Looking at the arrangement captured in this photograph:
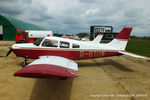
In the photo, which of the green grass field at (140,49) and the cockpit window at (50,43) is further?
the green grass field at (140,49)

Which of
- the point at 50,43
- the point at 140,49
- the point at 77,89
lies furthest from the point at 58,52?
the point at 140,49

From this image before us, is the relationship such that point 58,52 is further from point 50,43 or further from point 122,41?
point 122,41

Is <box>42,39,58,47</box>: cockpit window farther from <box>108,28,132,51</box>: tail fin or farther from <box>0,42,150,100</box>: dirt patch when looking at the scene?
<box>108,28,132,51</box>: tail fin

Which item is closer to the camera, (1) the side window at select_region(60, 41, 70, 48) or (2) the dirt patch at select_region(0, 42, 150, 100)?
(2) the dirt patch at select_region(0, 42, 150, 100)

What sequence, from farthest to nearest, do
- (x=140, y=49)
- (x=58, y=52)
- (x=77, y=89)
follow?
(x=140, y=49), (x=58, y=52), (x=77, y=89)

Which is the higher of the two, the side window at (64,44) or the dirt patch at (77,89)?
the side window at (64,44)

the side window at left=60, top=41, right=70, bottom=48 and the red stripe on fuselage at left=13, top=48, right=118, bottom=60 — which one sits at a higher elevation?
the side window at left=60, top=41, right=70, bottom=48

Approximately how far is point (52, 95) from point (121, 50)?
5539 millimetres

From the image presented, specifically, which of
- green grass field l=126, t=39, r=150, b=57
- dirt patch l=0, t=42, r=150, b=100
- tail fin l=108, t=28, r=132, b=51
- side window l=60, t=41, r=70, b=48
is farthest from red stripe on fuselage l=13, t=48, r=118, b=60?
green grass field l=126, t=39, r=150, b=57

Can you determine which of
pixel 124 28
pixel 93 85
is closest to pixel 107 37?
pixel 124 28

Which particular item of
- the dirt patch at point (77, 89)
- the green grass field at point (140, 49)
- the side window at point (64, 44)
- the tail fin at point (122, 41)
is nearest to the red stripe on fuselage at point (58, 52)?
the side window at point (64, 44)

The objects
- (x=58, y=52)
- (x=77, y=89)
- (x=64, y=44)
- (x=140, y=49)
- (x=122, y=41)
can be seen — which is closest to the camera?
(x=77, y=89)

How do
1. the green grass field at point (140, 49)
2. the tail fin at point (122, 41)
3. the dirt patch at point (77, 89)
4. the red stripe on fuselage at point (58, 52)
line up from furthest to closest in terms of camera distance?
the green grass field at point (140, 49)
the tail fin at point (122, 41)
the red stripe on fuselage at point (58, 52)
the dirt patch at point (77, 89)

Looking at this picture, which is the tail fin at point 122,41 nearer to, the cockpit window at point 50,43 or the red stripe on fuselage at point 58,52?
the red stripe on fuselage at point 58,52
